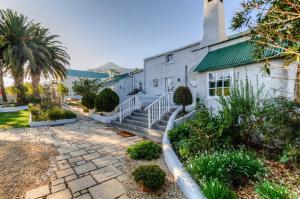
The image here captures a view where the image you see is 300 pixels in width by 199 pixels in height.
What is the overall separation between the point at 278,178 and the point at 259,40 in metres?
2.78

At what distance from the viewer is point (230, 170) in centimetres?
310

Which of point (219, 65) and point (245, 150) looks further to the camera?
point (219, 65)

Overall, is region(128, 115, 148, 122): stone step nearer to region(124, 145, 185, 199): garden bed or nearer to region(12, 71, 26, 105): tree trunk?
region(124, 145, 185, 199): garden bed

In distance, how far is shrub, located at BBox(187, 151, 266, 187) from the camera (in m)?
3.03

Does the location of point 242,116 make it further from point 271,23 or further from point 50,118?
→ point 50,118

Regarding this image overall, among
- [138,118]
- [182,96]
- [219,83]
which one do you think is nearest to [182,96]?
[182,96]

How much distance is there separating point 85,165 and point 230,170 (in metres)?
3.63

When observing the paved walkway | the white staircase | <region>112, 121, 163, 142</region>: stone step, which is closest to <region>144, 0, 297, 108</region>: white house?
the white staircase

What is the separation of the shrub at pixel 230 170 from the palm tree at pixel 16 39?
1739cm

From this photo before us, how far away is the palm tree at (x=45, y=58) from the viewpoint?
16.1 m

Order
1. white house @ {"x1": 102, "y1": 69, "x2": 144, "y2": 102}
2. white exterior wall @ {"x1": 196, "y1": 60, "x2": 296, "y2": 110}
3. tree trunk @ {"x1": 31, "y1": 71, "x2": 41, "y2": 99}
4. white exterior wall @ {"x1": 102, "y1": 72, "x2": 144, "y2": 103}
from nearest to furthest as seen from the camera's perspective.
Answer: white exterior wall @ {"x1": 196, "y1": 60, "x2": 296, "y2": 110}
white house @ {"x1": 102, "y1": 69, "x2": 144, "y2": 102}
tree trunk @ {"x1": 31, "y1": 71, "x2": 41, "y2": 99}
white exterior wall @ {"x1": 102, "y1": 72, "x2": 144, "y2": 103}

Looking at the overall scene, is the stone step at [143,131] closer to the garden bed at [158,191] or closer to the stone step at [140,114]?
the stone step at [140,114]

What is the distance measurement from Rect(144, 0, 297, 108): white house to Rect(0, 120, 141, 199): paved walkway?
13.7 feet

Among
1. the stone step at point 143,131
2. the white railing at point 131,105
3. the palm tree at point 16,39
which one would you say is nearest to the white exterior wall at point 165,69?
the white railing at point 131,105
